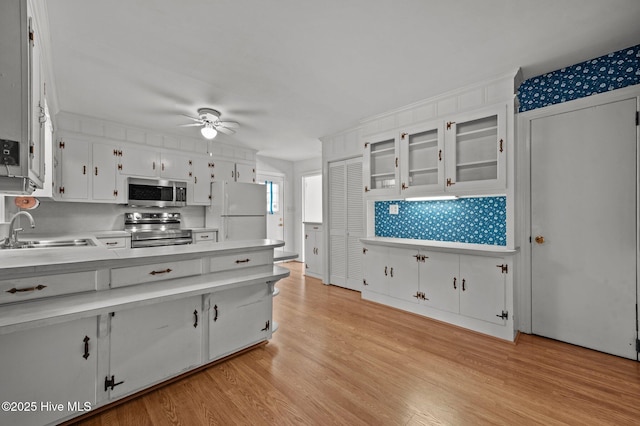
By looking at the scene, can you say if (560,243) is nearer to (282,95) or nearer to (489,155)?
(489,155)

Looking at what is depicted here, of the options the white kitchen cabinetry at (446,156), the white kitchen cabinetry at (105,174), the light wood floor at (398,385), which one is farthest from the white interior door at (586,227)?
the white kitchen cabinetry at (105,174)

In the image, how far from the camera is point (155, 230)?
452cm

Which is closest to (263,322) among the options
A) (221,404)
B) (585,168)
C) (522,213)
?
(221,404)

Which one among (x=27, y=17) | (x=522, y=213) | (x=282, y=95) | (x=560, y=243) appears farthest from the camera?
(x=282, y=95)

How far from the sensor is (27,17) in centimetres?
142

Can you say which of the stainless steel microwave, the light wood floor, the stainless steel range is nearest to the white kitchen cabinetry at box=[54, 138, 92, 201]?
the stainless steel microwave

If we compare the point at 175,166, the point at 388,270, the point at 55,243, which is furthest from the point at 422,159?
the point at 55,243

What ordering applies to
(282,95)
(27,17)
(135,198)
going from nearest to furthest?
(27,17), (282,95), (135,198)

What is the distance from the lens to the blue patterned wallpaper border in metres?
2.40

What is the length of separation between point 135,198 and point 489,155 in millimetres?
4966

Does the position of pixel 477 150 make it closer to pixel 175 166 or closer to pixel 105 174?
pixel 175 166

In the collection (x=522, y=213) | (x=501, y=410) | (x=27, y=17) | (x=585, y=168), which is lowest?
(x=501, y=410)

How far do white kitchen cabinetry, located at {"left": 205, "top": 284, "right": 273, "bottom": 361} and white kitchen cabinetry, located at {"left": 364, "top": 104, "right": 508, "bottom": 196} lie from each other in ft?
7.34

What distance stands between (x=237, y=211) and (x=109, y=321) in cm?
347
